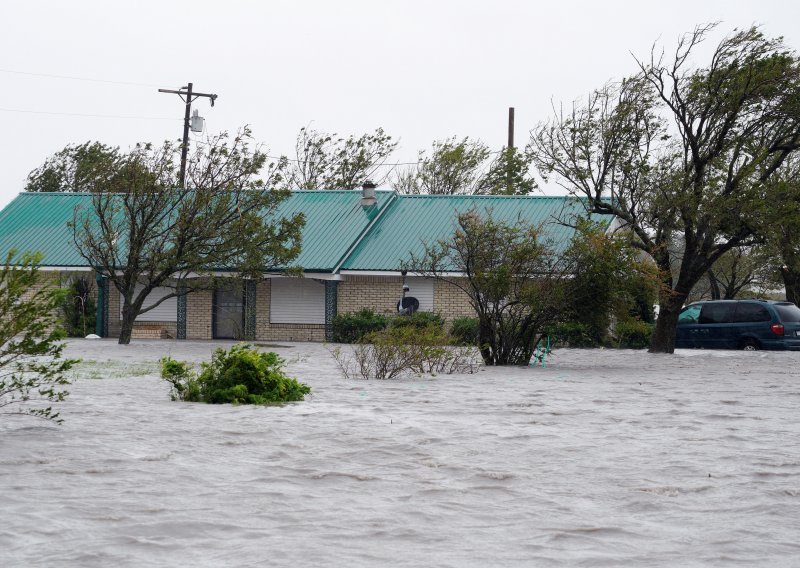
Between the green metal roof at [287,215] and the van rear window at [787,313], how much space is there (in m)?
13.5

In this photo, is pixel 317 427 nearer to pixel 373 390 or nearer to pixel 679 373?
pixel 373 390

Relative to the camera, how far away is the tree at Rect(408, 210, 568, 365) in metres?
22.6

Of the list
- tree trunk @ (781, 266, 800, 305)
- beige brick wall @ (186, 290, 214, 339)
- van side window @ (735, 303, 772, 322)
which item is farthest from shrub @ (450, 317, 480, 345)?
tree trunk @ (781, 266, 800, 305)

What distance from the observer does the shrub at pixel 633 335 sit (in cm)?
3390

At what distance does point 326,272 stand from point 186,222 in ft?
20.5

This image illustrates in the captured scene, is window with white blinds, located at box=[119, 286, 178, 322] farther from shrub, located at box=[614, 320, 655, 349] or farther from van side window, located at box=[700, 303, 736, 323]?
van side window, located at box=[700, 303, 736, 323]

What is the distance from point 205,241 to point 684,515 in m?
26.4

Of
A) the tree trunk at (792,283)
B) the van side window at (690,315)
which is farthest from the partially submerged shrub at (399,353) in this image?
the tree trunk at (792,283)

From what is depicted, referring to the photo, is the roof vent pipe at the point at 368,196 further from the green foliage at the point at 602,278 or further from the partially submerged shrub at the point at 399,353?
the partially submerged shrub at the point at 399,353

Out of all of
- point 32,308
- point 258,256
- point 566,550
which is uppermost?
point 258,256

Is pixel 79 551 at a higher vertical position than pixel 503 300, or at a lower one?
lower

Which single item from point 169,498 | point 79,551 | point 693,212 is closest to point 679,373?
point 693,212

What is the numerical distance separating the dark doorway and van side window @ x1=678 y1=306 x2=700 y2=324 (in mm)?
14369

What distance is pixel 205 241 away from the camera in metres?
32.2
